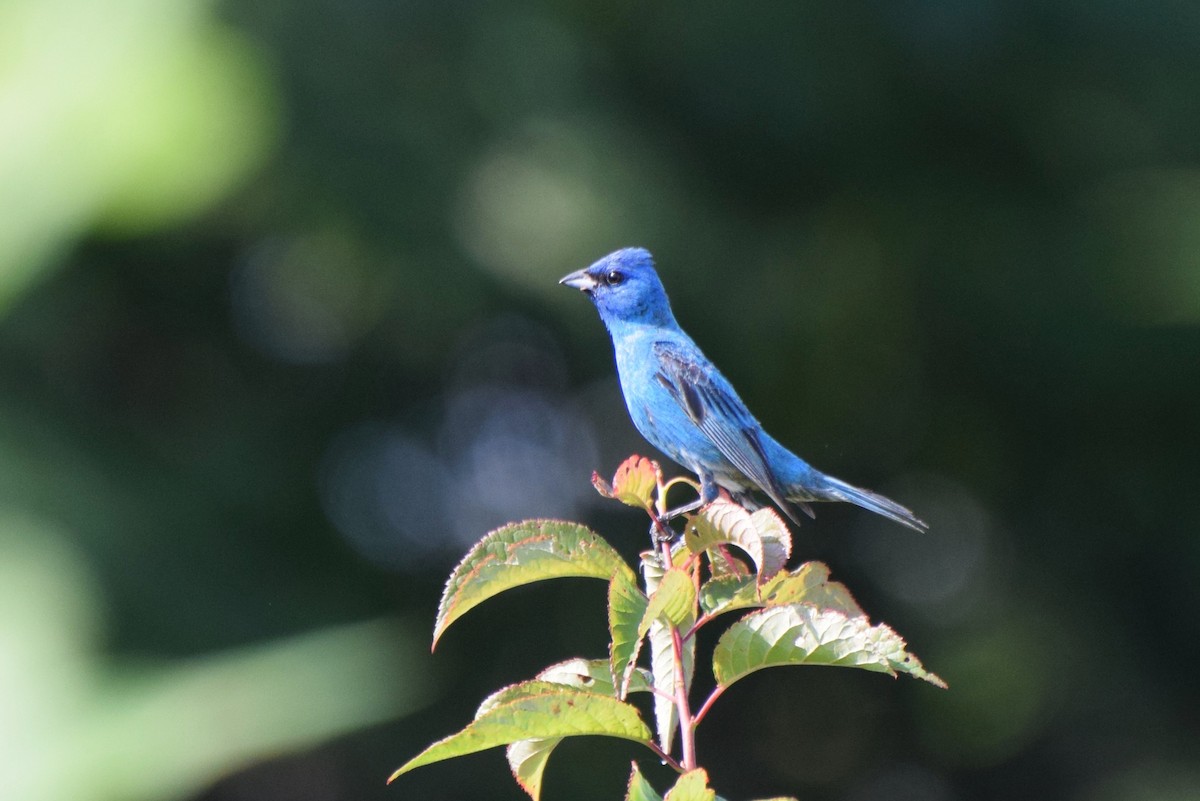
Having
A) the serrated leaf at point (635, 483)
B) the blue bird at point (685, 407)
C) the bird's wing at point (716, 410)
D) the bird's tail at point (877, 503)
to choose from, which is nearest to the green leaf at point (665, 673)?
the serrated leaf at point (635, 483)

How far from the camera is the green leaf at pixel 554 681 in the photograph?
1793mm

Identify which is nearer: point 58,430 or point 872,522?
point 58,430

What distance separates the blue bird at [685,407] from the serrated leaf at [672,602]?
6.39 ft

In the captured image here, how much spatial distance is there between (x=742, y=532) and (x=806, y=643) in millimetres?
199

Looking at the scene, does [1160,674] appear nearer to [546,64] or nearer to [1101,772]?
[1101,772]

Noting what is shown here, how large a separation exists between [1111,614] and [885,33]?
3.42 meters

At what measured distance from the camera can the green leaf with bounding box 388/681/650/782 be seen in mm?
1571

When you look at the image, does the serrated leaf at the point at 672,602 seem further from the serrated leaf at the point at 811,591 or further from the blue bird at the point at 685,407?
the blue bird at the point at 685,407

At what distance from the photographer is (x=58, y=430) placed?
5.84 meters

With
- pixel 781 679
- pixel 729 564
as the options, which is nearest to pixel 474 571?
pixel 729 564

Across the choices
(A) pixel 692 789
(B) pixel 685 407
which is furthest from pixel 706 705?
(B) pixel 685 407

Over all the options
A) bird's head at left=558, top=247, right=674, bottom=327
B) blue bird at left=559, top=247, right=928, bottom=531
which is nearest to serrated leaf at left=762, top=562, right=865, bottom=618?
blue bird at left=559, top=247, right=928, bottom=531

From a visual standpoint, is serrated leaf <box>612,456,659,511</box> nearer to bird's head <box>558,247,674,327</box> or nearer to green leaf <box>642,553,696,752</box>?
green leaf <box>642,553,696,752</box>

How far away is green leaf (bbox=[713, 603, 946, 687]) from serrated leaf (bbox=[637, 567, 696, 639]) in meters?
0.07
